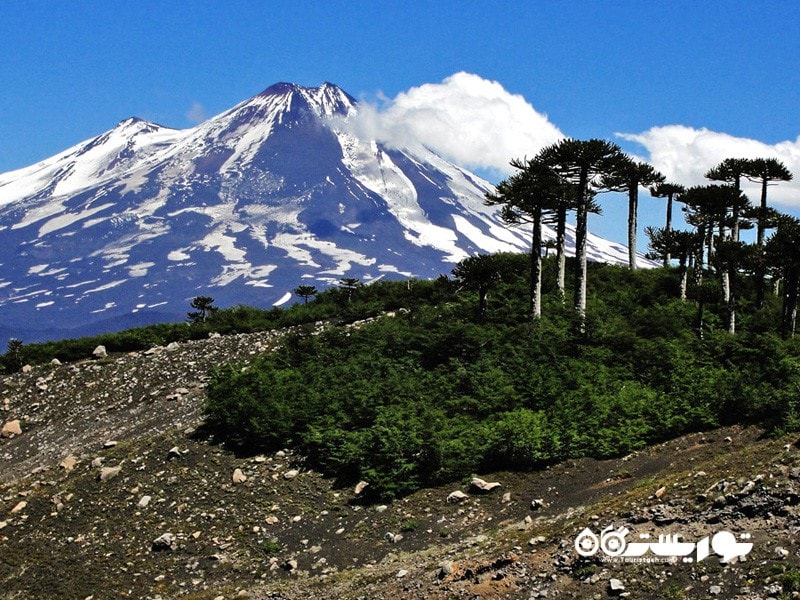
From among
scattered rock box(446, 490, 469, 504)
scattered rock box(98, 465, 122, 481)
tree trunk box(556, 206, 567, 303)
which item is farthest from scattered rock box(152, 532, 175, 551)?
tree trunk box(556, 206, 567, 303)

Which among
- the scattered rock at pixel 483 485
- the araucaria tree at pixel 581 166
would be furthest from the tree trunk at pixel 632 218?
the scattered rock at pixel 483 485

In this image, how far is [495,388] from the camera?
20.6 meters

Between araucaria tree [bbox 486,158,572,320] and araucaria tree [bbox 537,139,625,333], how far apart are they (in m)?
0.45

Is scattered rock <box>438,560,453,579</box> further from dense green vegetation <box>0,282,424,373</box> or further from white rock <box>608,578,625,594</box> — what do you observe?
dense green vegetation <box>0,282,424,373</box>

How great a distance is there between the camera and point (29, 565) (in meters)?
15.5

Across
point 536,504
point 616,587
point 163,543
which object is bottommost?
point 163,543

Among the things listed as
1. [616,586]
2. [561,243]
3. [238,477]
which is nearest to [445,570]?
[616,586]

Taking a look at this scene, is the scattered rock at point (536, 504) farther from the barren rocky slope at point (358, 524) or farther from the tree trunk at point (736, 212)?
the tree trunk at point (736, 212)

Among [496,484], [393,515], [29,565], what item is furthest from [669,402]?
[29,565]

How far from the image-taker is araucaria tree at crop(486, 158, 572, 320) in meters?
27.3

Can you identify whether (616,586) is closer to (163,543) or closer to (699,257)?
(163,543)

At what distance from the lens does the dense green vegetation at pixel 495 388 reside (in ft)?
56.5

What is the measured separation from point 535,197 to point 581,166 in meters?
2.23

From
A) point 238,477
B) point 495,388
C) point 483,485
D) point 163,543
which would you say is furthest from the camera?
point 495,388
